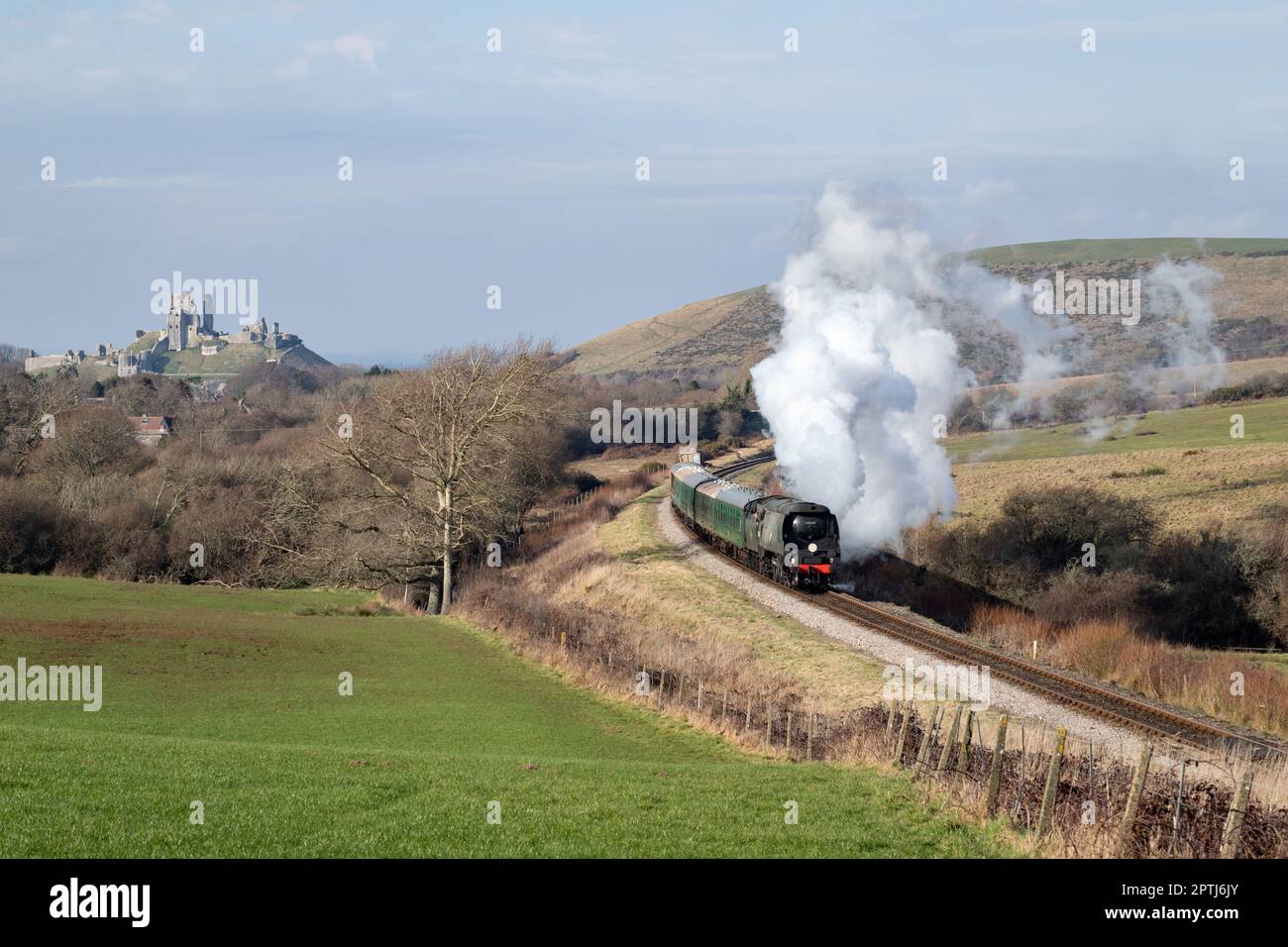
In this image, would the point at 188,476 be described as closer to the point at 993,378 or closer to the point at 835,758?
the point at 835,758

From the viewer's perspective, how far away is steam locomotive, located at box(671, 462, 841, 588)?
39.2 metres

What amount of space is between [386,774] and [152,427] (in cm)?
11158

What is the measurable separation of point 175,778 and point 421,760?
4.62 metres

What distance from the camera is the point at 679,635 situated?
120ft

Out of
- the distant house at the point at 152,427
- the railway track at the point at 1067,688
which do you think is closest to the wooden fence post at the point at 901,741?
the railway track at the point at 1067,688

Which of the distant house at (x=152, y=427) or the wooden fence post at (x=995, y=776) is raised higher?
the distant house at (x=152, y=427)

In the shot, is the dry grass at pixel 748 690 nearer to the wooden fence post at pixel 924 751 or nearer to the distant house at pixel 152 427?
the wooden fence post at pixel 924 751

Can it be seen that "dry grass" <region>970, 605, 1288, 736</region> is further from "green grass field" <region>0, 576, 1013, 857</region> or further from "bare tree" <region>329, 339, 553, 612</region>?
"bare tree" <region>329, 339, 553, 612</region>

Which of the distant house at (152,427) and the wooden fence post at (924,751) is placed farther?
the distant house at (152,427)

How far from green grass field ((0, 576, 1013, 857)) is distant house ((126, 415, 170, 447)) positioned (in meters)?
79.4

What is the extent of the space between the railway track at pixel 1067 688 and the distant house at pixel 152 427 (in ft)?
298

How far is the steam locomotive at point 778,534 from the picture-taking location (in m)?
39.2
